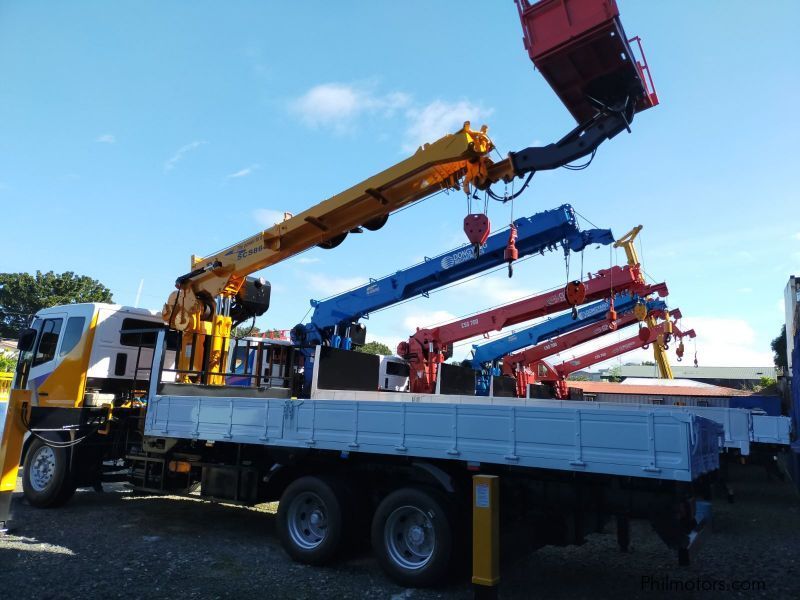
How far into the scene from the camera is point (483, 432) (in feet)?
17.8

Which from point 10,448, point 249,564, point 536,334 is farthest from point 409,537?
point 536,334

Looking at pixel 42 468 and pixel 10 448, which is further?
pixel 42 468

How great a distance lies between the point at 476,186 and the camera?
26.7ft

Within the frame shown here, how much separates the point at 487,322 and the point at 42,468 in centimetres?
1385

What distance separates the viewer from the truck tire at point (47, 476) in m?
8.62

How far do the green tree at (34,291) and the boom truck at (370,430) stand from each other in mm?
50595

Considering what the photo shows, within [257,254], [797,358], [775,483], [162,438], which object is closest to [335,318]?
[257,254]

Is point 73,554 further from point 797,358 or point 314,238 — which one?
point 797,358

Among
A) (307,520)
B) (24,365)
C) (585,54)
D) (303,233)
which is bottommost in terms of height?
(307,520)

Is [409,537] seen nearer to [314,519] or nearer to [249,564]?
[314,519]

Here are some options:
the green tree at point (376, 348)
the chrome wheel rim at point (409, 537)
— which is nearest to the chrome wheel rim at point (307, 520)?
the chrome wheel rim at point (409, 537)

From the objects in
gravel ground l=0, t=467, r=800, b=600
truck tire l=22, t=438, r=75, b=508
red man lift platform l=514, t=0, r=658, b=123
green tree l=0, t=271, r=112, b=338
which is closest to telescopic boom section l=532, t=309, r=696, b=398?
gravel ground l=0, t=467, r=800, b=600

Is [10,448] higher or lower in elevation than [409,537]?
higher

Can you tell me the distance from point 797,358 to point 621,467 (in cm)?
1079
